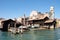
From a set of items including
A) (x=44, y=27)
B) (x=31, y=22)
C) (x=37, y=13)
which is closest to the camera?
(x=44, y=27)

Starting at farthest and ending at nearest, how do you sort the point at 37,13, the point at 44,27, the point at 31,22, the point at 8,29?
the point at 37,13, the point at 31,22, the point at 44,27, the point at 8,29

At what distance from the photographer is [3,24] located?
6375 centimetres

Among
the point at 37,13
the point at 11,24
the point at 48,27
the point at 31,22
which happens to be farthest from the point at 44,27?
the point at 37,13

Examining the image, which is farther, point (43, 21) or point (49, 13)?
point (49, 13)

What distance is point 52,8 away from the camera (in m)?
127

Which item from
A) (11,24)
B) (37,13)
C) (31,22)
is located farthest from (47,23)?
(37,13)

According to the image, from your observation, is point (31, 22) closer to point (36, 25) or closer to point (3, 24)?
point (36, 25)

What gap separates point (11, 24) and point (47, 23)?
63.7ft

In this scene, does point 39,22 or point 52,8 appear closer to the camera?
point 39,22

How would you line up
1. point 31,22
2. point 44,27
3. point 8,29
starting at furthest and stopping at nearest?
point 31,22
point 44,27
point 8,29

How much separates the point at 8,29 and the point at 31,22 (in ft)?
75.1

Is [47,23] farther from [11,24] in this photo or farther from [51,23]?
[11,24]

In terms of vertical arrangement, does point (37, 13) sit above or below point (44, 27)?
above

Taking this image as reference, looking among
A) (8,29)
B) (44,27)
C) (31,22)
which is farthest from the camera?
(31,22)
